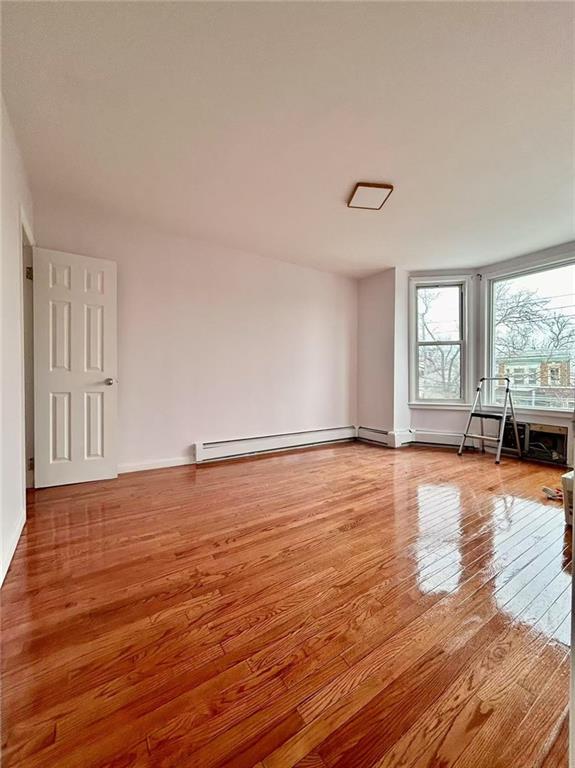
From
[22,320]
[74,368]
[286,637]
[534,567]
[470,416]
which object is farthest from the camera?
[470,416]

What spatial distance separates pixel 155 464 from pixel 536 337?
Answer: 14.8 ft

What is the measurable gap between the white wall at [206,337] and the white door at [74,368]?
186 mm

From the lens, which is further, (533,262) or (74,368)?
(533,262)

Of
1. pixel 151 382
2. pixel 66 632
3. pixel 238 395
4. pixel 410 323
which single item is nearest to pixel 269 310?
pixel 238 395

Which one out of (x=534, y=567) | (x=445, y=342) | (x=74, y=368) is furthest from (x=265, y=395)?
(x=534, y=567)

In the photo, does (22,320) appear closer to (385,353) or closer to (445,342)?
(385,353)

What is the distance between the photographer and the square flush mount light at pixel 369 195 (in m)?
2.43

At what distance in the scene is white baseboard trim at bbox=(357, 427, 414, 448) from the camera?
4.38 meters

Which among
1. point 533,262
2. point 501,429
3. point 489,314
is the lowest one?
point 501,429

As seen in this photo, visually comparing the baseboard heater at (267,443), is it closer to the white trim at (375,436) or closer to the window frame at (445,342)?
the white trim at (375,436)

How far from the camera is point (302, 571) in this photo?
1.57m

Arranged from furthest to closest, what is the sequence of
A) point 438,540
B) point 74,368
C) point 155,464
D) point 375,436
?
point 375,436 → point 155,464 → point 74,368 → point 438,540

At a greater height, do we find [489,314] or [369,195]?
[369,195]

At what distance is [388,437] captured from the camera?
4.42 m
